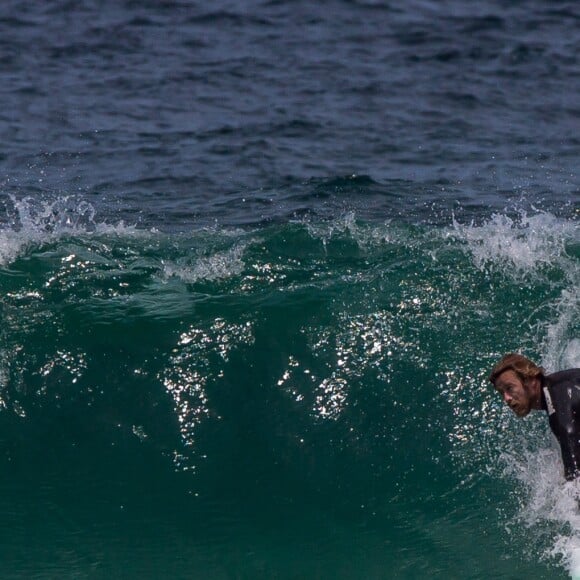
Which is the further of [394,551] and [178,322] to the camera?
[178,322]

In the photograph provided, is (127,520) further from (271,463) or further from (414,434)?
(414,434)

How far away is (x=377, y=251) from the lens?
26.7 ft

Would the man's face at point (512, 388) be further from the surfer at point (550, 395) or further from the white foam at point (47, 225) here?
the white foam at point (47, 225)

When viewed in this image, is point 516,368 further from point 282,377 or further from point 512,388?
point 282,377

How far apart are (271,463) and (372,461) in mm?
610

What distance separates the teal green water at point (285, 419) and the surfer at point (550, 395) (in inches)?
25.7

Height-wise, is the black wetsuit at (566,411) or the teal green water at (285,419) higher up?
the black wetsuit at (566,411)

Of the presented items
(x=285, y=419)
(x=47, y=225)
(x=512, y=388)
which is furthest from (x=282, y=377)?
(x=47, y=225)

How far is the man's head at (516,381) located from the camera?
4.79 metres

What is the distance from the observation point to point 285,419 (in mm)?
6602

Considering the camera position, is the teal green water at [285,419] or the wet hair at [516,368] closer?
the wet hair at [516,368]

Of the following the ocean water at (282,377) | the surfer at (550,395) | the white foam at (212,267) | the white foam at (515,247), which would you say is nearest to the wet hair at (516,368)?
the surfer at (550,395)

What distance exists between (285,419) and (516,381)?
212cm

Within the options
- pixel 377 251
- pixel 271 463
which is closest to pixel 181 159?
pixel 377 251
